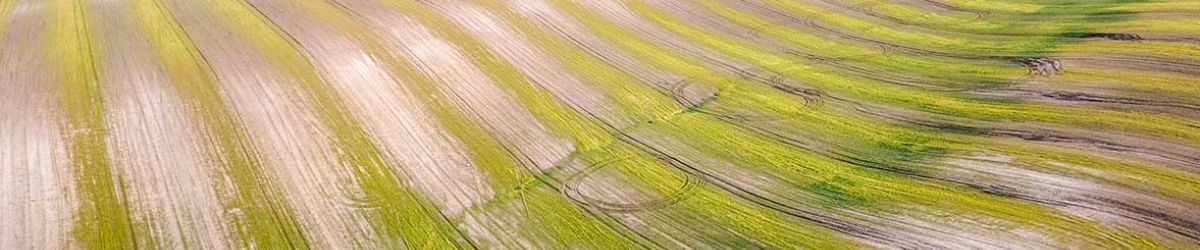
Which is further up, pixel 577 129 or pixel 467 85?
pixel 577 129

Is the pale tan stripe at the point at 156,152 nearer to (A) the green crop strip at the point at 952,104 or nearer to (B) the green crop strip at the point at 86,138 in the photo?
(B) the green crop strip at the point at 86,138

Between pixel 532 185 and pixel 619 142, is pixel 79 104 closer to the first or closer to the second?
pixel 532 185

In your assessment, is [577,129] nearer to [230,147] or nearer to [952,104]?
[230,147]

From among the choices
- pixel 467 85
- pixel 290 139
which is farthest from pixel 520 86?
pixel 290 139

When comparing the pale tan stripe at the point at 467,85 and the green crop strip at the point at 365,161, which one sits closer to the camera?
A: the green crop strip at the point at 365,161

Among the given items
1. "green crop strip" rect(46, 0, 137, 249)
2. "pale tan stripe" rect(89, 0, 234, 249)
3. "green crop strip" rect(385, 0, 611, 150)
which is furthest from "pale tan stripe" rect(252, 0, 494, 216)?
"green crop strip" rect(46, 0, 137, 249)

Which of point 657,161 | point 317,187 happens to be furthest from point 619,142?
point 317,187

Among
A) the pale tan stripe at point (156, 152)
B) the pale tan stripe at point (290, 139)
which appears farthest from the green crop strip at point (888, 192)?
the pale tan stripe at point (156, 152)
